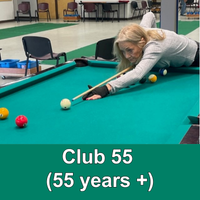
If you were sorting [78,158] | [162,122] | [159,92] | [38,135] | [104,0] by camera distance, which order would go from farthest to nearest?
[104,0]
[159,92]
[162,122]
[38,135]
[78,158]

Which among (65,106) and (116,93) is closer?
(65,106)

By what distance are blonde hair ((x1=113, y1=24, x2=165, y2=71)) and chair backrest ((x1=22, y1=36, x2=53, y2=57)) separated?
2.23m

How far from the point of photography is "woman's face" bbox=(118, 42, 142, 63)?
2.71 metres

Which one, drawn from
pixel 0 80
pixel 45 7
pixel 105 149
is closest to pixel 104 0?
pixel 45 7

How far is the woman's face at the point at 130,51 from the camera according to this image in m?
2.71

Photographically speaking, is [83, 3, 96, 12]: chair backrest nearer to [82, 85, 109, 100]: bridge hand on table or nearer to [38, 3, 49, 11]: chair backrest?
[38, 3, 49, 11]: chair backrest

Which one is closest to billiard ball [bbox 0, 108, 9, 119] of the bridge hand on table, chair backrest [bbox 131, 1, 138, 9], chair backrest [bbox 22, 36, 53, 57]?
the bridge hand on table

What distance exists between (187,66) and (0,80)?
3192mm

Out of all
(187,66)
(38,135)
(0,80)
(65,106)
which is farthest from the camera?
(0,80)

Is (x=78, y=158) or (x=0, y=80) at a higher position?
Answer: (x=78, y=158)

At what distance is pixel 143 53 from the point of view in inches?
110

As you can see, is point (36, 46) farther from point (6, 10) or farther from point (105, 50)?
point (6, 10)

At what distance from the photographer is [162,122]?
1.92 meters

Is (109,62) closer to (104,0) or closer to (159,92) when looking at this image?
(159,92)
